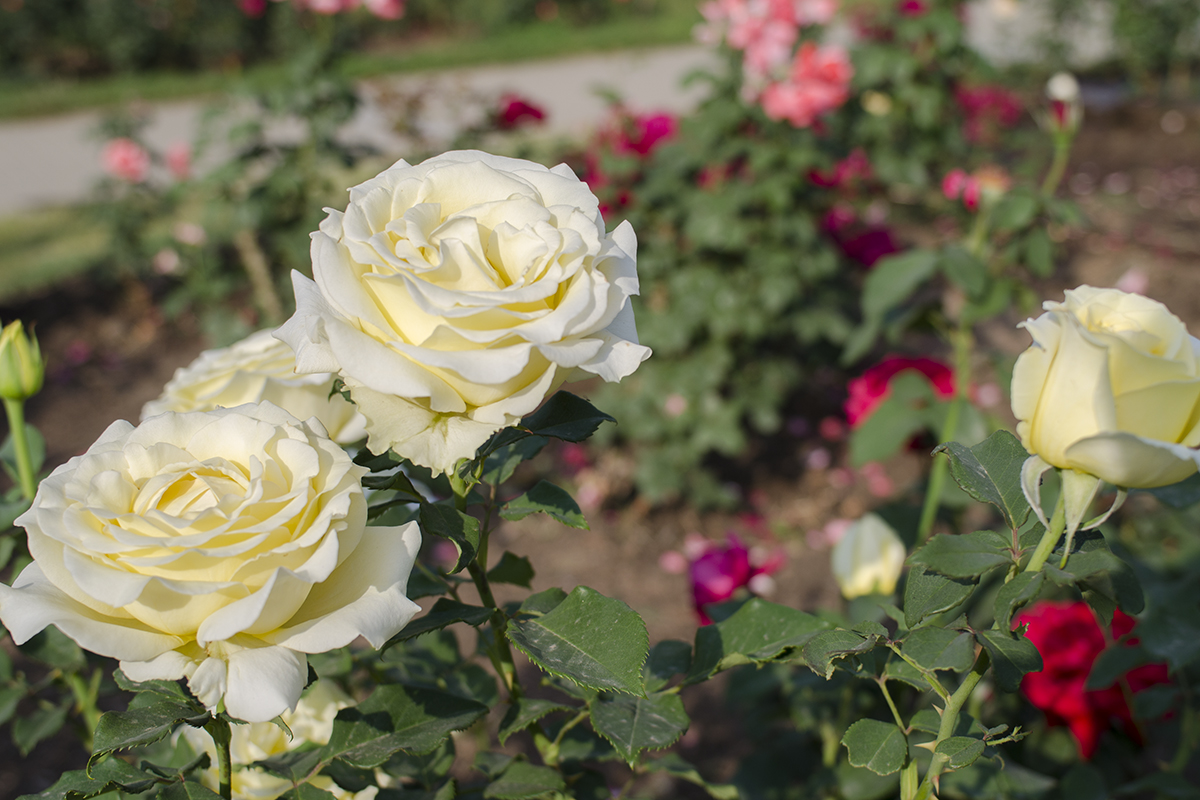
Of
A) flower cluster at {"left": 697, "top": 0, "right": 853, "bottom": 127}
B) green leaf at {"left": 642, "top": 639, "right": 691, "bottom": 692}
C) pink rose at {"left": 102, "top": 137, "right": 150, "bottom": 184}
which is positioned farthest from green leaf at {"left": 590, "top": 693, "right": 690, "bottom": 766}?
pink rose at {"left": 102, "top": 137, "right": 150, "bottom": 184}

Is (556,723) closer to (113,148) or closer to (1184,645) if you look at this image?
(1184,645)

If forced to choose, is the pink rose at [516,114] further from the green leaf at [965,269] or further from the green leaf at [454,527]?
the green leaf at [454,527]

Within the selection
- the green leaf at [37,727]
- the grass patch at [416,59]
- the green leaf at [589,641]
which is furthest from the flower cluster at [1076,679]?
the grass patch at [416,59]

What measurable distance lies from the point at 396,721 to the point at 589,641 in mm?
192

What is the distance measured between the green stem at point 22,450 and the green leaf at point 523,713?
0.48 m

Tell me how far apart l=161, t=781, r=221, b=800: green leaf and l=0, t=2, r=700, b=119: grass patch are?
719 centimetres

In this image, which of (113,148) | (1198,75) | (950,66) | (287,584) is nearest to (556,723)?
(287,584)

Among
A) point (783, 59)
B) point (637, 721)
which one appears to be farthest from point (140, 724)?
point (783, 59)

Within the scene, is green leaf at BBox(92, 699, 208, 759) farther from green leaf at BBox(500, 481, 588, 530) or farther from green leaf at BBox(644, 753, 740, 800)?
green leaf at BBox(644, 753, 740, 800)

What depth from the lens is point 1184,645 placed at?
992 millimetres

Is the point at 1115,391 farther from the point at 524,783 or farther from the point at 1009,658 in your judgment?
the point at 524,783

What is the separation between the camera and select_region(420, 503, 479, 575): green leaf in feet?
1.92

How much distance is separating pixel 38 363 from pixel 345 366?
52 cm

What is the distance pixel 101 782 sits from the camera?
2.01 feet
